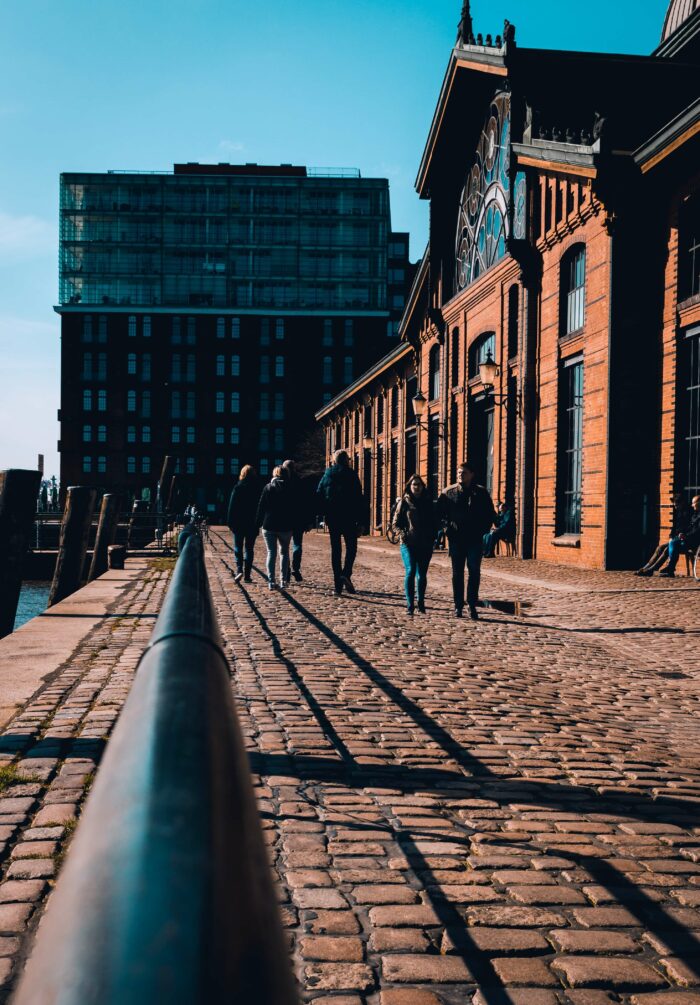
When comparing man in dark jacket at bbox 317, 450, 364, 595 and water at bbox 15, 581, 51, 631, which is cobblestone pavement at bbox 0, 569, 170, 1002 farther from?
water at bbox 15, 581, 51, 631

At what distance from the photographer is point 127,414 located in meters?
85.9

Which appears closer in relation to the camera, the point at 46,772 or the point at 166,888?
the point at 166,888

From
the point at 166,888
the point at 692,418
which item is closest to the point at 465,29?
the point at 692,418

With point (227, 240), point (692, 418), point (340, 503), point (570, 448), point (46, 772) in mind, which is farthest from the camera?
point (227, 240)

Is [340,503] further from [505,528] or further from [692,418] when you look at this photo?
[505,528]

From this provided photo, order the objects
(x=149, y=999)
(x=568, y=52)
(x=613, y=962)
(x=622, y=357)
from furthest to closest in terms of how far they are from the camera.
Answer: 1. (x=568, y=52)
2. (x=622, y=357)
3. (x=613, y=962)
4. (x=149, y=999)

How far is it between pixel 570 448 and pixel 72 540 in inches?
458

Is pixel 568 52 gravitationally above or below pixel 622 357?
above

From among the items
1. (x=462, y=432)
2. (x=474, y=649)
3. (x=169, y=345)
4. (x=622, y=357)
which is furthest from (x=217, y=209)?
(x=474, y=649)

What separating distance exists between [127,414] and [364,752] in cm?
8373

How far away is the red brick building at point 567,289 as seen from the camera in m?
18.1

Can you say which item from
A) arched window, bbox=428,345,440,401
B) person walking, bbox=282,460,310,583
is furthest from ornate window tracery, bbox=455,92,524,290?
person walking, bbox=282,460,310,583

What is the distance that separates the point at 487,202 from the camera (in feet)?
90.9

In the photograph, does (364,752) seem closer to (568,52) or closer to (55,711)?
(55,711)
